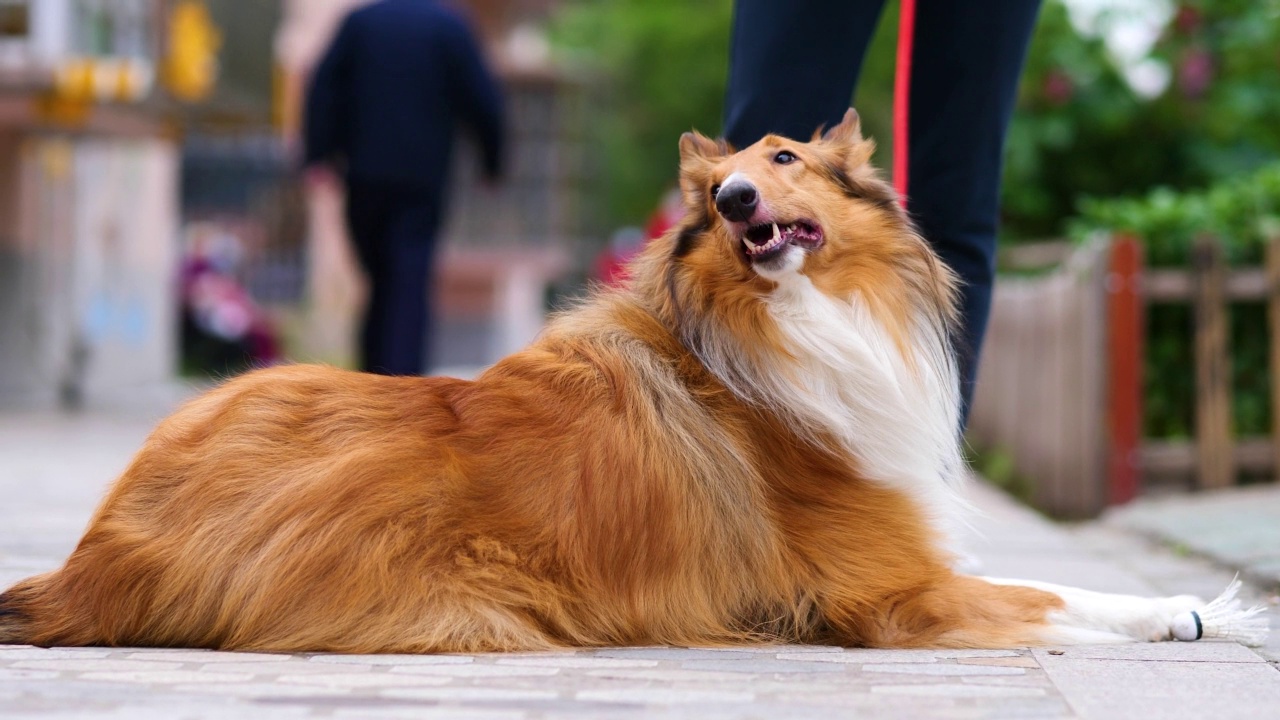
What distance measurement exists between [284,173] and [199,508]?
81.7 feet

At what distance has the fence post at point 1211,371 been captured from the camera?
24.0 feet

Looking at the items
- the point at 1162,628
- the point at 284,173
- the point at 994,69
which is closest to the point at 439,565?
the point at 1162,628

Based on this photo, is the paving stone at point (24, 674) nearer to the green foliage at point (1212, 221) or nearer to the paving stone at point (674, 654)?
the paving stone at point (674, 654)

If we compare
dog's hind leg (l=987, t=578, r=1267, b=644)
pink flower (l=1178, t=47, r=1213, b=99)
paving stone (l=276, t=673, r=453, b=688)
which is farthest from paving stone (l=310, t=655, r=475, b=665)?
pink flower (l=1178, t=47, r=1213, b=99)

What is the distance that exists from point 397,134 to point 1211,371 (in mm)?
4182

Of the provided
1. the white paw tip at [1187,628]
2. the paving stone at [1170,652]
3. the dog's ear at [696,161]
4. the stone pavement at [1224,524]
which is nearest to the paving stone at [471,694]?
the paving stone at [1170,652]

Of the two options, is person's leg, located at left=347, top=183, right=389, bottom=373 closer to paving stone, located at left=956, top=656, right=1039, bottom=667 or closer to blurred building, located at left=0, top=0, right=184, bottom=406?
blurred building, located at left=0, top=0, right=184, bottom=406

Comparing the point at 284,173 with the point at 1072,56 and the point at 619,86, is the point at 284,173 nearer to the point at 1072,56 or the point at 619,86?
the point at 619,86

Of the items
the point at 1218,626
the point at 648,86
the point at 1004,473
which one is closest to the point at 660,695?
the point at 1218,626

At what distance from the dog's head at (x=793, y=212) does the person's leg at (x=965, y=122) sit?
483 millimetres

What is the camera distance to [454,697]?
261 centimetres

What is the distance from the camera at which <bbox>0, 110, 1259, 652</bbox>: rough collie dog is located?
9.91 ft

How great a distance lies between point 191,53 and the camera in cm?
1162

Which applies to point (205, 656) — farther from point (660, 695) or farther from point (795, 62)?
point (795, 62)
